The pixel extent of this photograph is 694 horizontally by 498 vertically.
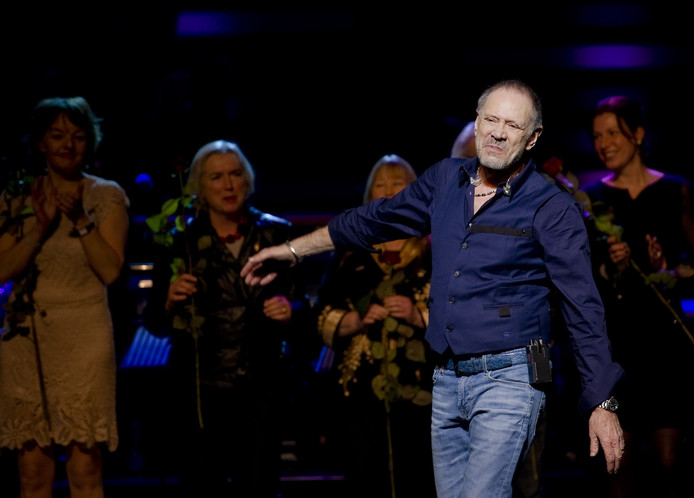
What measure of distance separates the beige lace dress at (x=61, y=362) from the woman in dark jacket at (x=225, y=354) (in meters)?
0.35

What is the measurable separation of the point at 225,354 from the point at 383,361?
74 centimetres

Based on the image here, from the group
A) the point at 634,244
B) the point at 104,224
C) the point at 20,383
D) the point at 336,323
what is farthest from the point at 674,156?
the point at 20,383

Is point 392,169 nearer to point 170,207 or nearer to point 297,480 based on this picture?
point 170,207

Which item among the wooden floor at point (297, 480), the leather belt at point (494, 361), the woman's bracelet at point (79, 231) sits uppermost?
the woman's bracelet at point (79, 231)

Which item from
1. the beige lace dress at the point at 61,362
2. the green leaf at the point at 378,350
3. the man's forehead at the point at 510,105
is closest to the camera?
the man's forehead at the point at 510,105

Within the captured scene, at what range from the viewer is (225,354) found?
4176mm

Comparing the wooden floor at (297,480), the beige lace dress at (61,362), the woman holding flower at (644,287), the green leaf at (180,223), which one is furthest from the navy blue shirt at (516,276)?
the wooden floor at (297,480)

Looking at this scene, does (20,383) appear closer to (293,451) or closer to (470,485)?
(293,451)

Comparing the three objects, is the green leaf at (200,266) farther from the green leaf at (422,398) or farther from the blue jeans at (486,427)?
the blue jeans at (486,427)

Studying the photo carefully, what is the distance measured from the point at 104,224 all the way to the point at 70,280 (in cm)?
30

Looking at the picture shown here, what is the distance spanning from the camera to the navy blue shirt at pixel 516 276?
279 centimetres

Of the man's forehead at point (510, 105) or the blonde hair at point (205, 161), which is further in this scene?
the blonde hair at point (205, 161)

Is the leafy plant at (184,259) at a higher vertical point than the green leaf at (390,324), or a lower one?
higher

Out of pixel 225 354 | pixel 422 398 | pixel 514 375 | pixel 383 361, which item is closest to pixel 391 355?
pixel 383 361
